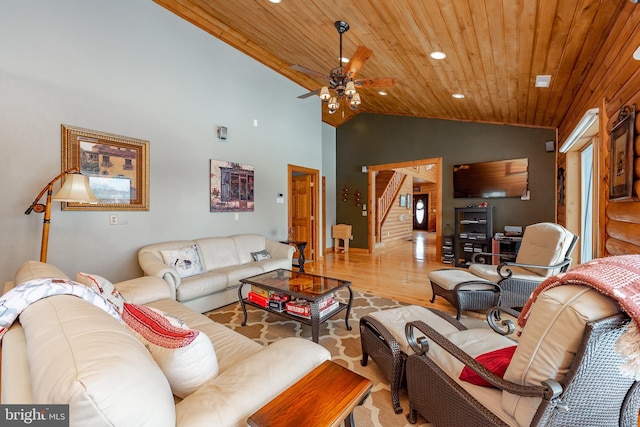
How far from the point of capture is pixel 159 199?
3.76m

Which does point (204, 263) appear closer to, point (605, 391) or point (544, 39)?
point (605, 391)

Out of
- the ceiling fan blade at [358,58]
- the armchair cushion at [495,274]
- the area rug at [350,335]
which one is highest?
the ceiling fan blade at [358,58]

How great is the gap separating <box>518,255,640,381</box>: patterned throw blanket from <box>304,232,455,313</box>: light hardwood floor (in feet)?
8.61

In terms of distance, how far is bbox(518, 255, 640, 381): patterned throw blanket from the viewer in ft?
2.72

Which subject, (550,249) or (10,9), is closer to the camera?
(10,9)

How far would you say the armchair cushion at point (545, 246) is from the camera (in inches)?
115

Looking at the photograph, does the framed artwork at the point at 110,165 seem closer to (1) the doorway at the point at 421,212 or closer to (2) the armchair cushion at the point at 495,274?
(2) the armchair cushion at the point at 495,274

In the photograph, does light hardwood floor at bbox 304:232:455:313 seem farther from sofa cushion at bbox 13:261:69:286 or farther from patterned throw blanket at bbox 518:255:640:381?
sofa cushion at bbox 13:261:69:286

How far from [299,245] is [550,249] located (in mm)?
3528

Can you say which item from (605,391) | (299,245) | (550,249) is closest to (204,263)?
(299,245)

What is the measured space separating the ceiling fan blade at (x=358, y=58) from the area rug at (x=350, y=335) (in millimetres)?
2834

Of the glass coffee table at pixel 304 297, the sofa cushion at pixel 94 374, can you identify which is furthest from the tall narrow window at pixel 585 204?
the sofa cushion at pixel 94 374

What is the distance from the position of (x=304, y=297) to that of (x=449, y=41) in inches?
116

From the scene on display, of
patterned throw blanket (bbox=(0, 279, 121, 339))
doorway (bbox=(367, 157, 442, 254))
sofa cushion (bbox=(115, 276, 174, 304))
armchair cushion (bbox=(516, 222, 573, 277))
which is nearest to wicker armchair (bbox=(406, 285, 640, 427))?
patterned throw blanket (bbox=(0, 279, 121, 339))
